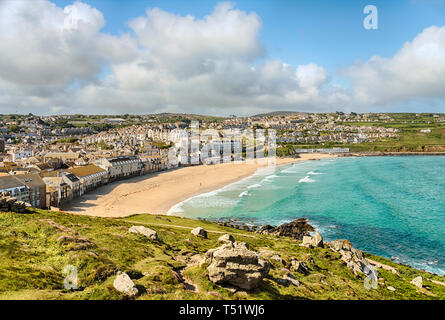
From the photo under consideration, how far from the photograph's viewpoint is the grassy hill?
12984mm

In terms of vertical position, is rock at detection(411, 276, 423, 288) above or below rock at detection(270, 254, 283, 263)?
below

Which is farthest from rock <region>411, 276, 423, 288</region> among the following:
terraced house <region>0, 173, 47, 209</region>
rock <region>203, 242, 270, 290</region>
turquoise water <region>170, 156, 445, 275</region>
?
terraced house <region>0, 173, 47, 209</region>

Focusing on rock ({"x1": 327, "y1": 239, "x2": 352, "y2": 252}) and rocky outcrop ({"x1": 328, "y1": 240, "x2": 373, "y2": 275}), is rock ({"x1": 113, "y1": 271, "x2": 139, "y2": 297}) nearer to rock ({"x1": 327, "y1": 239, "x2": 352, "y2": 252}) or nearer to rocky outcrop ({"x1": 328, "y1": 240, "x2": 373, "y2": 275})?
rocky outcrop ({"x1": 328, "y1": 240, "x2": 373, "y2": 275})

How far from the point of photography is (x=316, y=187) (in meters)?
73.8

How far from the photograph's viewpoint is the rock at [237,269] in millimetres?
14188

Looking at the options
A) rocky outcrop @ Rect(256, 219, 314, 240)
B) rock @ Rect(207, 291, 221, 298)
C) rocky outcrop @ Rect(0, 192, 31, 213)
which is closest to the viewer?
rock @ Rect(207, 291, 221, 298)

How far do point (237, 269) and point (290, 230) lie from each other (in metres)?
28.1

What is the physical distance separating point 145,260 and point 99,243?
438 centimetres

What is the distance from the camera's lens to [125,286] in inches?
501

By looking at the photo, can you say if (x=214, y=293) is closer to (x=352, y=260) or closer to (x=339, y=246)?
(x=352, y=260)

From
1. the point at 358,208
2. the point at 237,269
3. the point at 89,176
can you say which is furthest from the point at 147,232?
the point at 89,176

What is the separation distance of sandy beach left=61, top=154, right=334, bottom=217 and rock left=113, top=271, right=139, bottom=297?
36.8 meters
